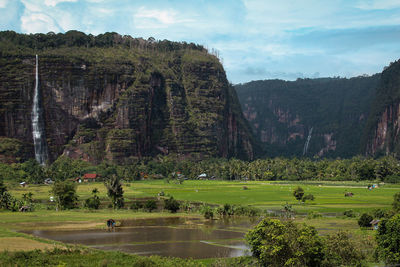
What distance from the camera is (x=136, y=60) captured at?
18462 centimetres

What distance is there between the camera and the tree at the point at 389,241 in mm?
36119

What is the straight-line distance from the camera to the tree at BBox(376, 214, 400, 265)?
3612 cm

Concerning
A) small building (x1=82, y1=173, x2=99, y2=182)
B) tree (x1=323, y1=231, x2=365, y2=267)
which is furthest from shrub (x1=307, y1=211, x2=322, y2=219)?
small building (x1=82, y1=173, x2=99, y2=182)

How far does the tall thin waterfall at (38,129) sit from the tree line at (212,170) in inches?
223

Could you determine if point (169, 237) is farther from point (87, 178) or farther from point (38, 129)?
point (38, 129)

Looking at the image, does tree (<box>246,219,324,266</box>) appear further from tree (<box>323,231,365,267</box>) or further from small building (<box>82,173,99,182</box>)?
small building (<box>82,173,99,182</box>)

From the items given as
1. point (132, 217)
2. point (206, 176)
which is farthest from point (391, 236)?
point (206, 176)

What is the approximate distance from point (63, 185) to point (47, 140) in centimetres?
9568

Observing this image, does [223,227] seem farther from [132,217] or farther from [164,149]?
[164,149]

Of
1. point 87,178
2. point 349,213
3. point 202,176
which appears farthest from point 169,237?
point 202,176

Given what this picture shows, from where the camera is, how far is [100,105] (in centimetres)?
17275

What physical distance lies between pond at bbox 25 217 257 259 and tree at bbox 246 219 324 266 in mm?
4368

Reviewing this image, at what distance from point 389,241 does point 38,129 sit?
13979 centimetres

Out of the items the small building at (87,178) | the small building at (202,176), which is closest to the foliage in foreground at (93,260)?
the small building at (87,178)
